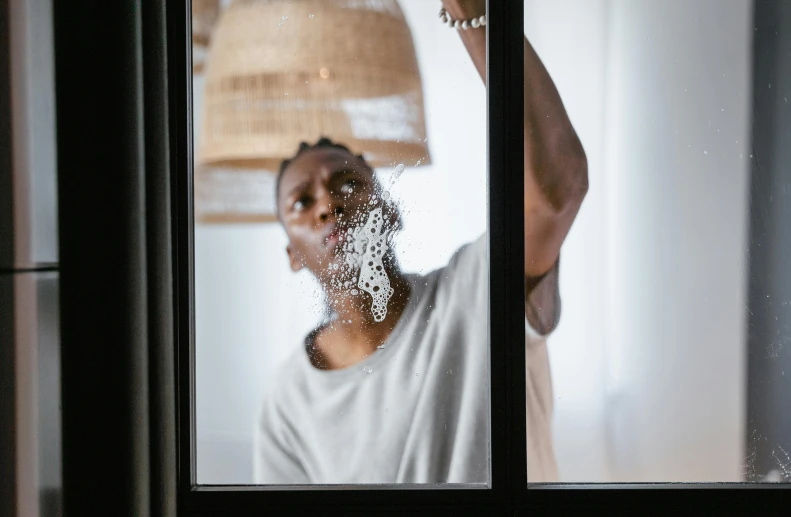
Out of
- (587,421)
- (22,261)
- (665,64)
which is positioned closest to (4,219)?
(22,261)

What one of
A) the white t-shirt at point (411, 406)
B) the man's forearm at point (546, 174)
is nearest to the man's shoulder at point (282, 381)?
the white t-shirt at point (411, 406)

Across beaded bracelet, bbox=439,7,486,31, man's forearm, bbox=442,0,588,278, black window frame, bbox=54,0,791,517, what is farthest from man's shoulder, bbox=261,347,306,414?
beaded bracelet, bbox=439,7,486,31

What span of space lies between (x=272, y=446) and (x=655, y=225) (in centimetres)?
91

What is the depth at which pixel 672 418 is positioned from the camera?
130 centimetres

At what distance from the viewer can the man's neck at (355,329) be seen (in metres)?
1.29

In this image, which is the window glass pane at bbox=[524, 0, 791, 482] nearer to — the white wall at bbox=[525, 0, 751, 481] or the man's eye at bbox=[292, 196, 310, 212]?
the white wall at bbox=[525, 0, 751, 481]

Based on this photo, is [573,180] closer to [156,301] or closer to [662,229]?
[662,229]

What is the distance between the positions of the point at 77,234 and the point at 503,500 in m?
0.95

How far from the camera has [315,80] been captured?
1278 mm

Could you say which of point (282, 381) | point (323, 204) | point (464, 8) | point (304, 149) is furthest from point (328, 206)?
point (464, 8)

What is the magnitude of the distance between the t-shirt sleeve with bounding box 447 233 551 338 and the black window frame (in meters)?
0.04

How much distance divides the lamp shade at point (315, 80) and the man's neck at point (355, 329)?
0.90ft

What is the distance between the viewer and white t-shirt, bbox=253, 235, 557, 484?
4.24 ft

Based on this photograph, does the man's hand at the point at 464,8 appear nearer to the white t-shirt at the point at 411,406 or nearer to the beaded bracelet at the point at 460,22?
the beaded bracelet at the point at 460,22
